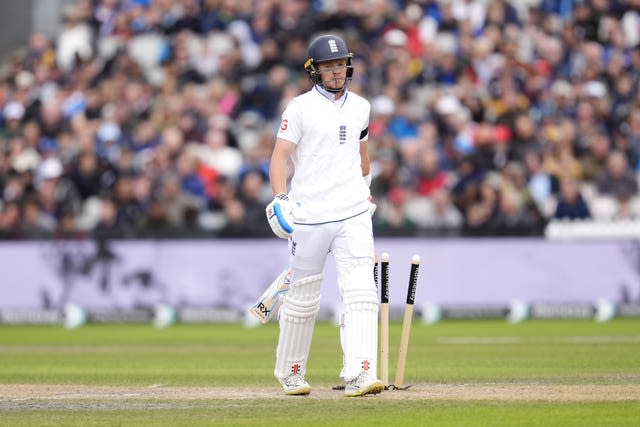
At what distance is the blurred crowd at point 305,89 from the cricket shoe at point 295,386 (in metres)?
11.1

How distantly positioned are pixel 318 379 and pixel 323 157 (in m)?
2.69

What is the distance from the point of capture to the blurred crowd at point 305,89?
72.2 ft

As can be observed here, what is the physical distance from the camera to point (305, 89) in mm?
23688

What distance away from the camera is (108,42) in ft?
87.7

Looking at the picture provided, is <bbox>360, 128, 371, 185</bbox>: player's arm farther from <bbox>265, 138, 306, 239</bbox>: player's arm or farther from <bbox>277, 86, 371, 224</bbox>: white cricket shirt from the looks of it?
<bbox>265, 138, 306, 239</bbox>: player's arm

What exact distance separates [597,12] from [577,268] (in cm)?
616

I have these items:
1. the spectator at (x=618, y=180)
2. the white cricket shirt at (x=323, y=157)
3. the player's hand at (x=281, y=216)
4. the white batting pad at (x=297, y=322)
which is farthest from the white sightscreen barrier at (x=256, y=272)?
the player's hand at (x=281, y=216)

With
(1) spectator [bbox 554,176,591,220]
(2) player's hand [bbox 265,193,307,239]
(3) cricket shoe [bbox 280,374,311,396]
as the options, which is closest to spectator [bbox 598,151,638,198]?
(1) spectator [bbox 554,176,591,220]

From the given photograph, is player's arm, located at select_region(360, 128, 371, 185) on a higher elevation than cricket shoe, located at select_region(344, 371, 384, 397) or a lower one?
higher

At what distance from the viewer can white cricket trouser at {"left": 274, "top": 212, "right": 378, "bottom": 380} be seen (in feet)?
33.7

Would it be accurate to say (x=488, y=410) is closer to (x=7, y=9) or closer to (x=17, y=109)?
(x=17, y=109)

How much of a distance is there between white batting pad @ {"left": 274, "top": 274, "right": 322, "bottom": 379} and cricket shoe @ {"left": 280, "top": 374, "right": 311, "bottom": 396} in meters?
0.03

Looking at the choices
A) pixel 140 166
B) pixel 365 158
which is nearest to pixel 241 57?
pixel 140 166

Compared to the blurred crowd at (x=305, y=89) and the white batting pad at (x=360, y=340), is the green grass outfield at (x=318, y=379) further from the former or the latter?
the blurred crowd at (x=305, y=89)
